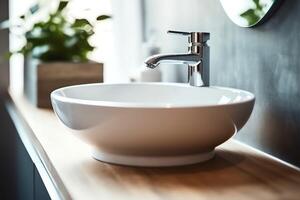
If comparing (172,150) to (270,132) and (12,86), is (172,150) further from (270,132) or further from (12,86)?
(12,86)

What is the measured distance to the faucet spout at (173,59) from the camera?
1.10 metres

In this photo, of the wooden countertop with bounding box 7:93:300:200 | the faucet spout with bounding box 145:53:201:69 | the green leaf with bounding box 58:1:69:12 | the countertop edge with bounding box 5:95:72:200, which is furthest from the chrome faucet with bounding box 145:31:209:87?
the green leaf with bounding box 58:1:69:12

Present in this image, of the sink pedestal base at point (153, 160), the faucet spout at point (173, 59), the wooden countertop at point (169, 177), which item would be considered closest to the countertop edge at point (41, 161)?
the wooden countertop at point (169, 177)

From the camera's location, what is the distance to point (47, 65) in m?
1.67

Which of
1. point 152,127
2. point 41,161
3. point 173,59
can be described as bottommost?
point 41,161

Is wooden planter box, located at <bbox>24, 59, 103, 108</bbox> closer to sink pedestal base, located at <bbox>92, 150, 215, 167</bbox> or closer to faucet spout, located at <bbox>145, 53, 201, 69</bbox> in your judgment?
faucet spout, located at <bbox>145, 53, 201, 69</bbox>

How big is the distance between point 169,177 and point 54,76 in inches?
36.1

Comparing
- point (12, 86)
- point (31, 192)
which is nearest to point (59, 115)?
point (31, 192)

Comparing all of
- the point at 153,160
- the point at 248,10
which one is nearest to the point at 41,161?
the point at 153,160

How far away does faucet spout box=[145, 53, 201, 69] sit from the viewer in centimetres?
110

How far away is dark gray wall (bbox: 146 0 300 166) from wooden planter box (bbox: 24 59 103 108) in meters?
0.49

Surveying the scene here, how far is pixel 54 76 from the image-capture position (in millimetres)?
1689

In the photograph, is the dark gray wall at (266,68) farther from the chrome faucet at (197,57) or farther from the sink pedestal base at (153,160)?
the sink pedestal base at (153,160)

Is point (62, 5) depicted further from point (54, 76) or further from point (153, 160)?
point (153, 160)
